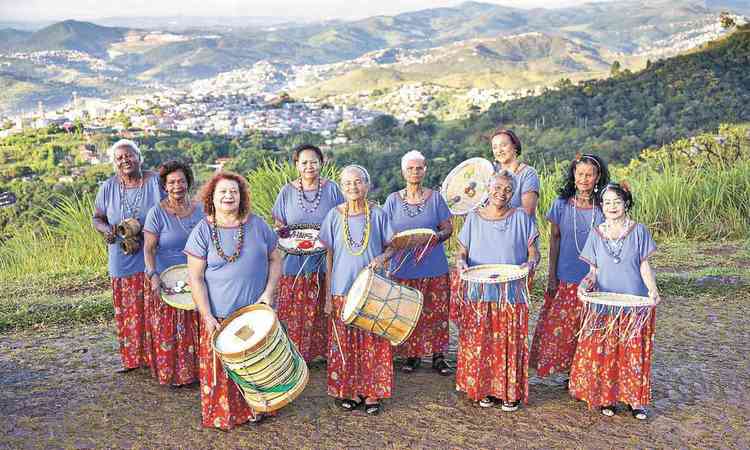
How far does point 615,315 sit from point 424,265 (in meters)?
1.23

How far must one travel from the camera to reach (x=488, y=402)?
4.30 meters

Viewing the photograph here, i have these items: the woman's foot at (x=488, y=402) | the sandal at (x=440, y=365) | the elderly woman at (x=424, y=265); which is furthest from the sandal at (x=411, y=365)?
the woman's foot at (x=488, y=402)

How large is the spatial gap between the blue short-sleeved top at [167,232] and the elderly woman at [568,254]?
7.24ft

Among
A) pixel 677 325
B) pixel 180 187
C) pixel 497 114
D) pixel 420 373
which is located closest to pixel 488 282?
pixel 420 373

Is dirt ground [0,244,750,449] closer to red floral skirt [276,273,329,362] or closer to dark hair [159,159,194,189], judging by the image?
red floral skirt [276,273,329,362]

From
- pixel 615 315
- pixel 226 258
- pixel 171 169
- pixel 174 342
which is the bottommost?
pixel 174 342

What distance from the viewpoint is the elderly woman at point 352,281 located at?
13.8 feet

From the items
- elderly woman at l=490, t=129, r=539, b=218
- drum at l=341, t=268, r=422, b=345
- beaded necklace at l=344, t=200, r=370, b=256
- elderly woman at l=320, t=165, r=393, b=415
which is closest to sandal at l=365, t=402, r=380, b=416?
elderly woman at l=320, t=165, r=393, b=415

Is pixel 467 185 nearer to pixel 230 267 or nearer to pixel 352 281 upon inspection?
pixel 352 281

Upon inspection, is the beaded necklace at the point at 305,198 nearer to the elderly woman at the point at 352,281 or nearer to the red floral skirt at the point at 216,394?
the elderly woman at the point at 352,281

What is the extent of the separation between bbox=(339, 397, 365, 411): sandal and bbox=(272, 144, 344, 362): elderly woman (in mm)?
640

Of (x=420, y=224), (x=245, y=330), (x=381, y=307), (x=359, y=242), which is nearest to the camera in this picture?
(x=245, y=330)

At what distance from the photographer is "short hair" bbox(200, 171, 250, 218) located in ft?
12.8

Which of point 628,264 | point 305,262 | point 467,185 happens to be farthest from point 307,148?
point 628,264
